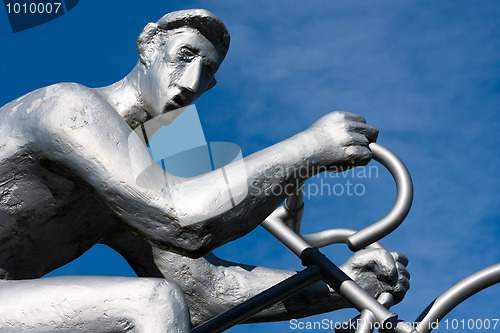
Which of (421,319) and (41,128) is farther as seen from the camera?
(421,319)

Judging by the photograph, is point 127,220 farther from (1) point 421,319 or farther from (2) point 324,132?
(1) point 421,319


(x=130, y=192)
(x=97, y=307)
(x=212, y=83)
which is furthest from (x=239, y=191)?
(x=212, y=83)

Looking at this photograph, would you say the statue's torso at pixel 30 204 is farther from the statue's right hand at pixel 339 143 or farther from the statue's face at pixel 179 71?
the statue's right hand at pixel 339 143

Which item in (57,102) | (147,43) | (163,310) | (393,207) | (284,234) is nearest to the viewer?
(163,310)

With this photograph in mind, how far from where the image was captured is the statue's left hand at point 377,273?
17.4 ft

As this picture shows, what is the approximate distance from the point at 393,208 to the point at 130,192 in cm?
128

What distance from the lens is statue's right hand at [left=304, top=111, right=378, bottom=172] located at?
428cm

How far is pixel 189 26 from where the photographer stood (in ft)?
16.0

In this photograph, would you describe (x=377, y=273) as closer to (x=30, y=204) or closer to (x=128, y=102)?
(x=128, y=102)

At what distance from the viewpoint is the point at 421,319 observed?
4.72 metres

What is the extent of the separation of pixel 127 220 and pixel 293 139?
0.85 meters

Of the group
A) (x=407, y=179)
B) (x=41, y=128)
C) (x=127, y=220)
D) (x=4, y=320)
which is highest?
(x=407, y=179)

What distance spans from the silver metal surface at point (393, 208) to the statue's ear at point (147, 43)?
1.26m

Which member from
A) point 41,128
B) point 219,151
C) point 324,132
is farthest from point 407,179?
point 41,128
